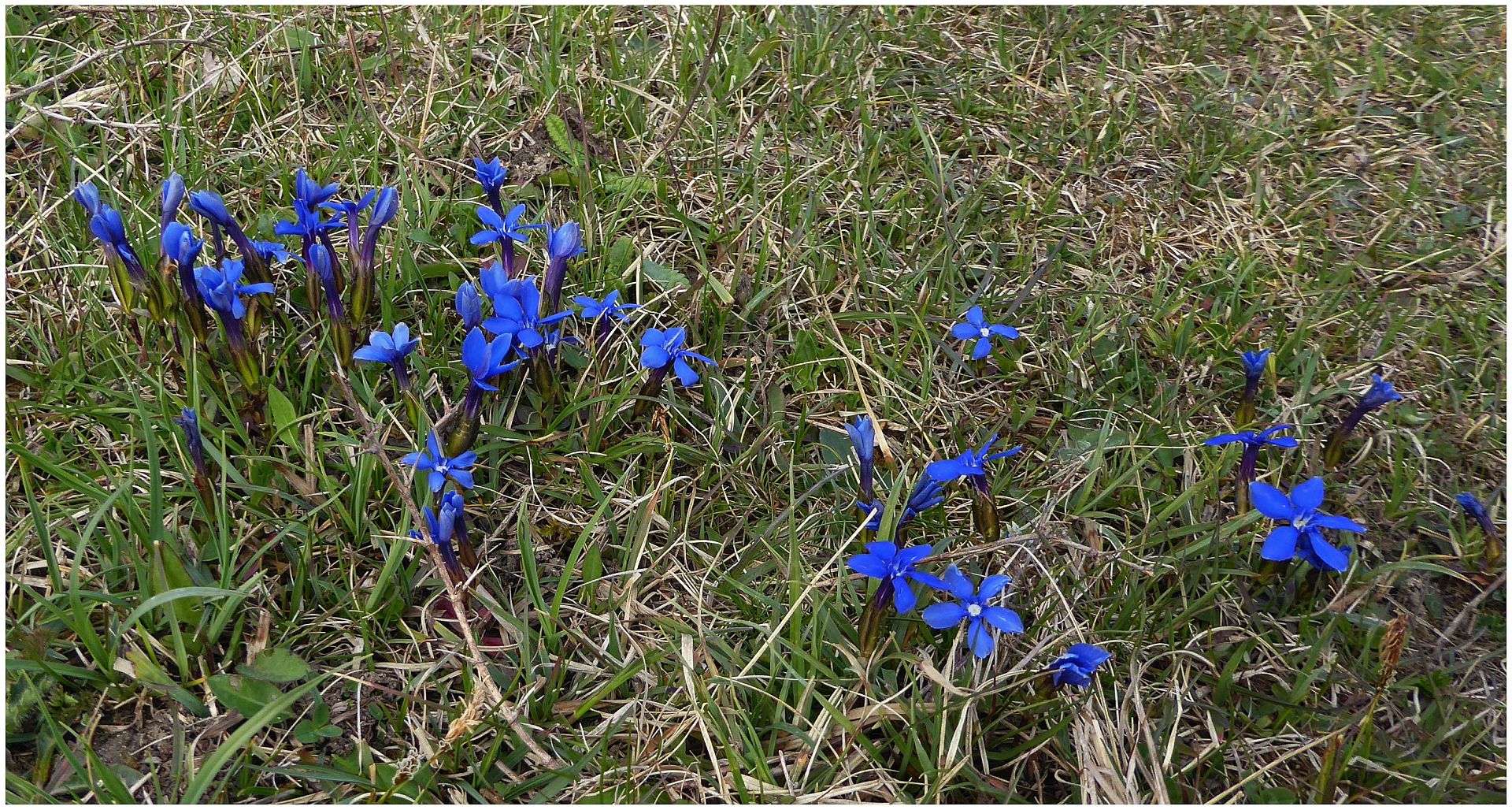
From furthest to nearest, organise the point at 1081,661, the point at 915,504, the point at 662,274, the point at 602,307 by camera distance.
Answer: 1. the point at 662,274
2. the point at 602,307
3. the point at 915,504
4. the point at 1081,661

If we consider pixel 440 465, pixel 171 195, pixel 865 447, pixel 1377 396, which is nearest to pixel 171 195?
pixel 171 195

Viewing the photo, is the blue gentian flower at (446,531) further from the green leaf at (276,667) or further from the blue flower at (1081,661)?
the blue flower at (1081,661)

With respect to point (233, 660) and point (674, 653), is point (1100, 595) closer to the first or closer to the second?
point (674, 653)

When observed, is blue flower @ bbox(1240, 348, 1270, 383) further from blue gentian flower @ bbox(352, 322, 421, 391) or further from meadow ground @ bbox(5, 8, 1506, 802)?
blue gentian flower @ bbox(352, 322, 421, 391)

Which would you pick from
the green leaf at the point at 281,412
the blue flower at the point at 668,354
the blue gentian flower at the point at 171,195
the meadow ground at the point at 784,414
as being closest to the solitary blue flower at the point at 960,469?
the meadow ground at the point at 784,414

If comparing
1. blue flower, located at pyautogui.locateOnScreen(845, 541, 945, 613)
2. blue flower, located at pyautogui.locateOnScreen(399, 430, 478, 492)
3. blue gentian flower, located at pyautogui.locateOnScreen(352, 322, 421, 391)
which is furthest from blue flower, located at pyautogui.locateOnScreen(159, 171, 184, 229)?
blue flower, located at pyautogui.locateOnScreen(845, 541, 945, 613)

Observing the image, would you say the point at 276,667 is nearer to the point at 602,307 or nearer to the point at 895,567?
the point at 602,307

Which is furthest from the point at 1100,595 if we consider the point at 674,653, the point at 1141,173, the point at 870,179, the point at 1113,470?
the point at 1141,173
